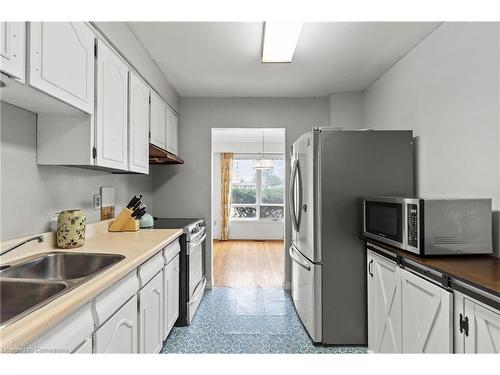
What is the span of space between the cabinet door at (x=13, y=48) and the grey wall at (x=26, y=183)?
1.43 ft

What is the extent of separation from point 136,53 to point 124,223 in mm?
1357

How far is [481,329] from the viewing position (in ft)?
3.69

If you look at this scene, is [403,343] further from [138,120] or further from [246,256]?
[246,256]

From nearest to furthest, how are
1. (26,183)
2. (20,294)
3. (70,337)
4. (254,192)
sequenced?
1. (70,337)
2. (20,294)
3. (26,183)
4. (254,192)

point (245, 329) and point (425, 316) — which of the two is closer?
point (425, 316)

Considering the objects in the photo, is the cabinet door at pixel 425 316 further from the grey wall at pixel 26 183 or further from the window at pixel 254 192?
the window at pixel 254 192

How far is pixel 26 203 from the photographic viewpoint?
152 centimetres

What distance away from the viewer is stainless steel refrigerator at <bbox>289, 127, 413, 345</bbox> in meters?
2.30

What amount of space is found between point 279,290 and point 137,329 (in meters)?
2.28

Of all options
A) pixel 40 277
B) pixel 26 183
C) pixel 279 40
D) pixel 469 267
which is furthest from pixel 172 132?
pixel 469 267

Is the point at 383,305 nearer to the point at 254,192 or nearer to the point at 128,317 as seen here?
the point at 128,317

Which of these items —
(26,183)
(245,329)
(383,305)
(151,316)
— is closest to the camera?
(26,183)

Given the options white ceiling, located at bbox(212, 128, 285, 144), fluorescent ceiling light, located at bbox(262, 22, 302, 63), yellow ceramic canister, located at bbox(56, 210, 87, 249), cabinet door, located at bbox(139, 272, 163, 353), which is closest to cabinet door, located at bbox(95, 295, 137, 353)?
cabinet door, located at bbox(139, 272, 163, 353)

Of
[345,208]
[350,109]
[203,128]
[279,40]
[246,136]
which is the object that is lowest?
[345,208]
